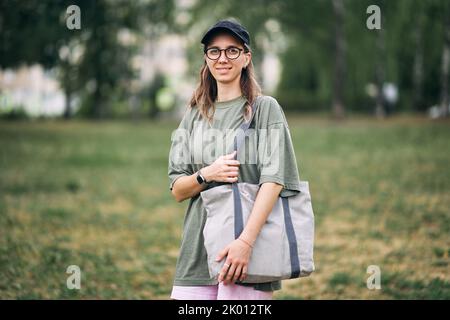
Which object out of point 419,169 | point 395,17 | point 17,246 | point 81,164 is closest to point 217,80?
point 17,246

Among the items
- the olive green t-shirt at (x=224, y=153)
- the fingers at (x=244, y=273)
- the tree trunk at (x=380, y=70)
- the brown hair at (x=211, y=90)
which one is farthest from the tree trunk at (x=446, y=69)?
the fingers at (x=244, y=273)

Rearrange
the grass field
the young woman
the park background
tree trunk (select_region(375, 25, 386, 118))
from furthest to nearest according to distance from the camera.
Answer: tree trunk (select_region(375, 25, 386, 118)) < the park background < the grass field < the young woman

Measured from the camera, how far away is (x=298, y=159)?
54.7ft

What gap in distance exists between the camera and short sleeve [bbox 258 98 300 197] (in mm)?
2678

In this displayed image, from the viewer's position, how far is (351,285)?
5.86 m

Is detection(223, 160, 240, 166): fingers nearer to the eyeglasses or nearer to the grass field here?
the eyeglasses

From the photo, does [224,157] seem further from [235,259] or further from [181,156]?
[235,259]

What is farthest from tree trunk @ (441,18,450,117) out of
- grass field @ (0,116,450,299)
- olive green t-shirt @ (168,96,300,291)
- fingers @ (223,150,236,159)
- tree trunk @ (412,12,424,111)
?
fingers @ (223,150,236,159)

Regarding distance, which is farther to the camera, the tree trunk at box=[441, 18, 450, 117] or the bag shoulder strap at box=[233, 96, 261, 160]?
the tree trunk at box=[441, 18, 450, 117]

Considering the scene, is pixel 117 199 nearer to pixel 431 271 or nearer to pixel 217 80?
pixel 431 271

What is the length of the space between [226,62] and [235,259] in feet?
2.98

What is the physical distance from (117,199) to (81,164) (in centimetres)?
601

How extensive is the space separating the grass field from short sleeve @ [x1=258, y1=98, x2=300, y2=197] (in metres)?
2.97

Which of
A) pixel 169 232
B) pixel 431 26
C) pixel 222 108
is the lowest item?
pixel 169 232
